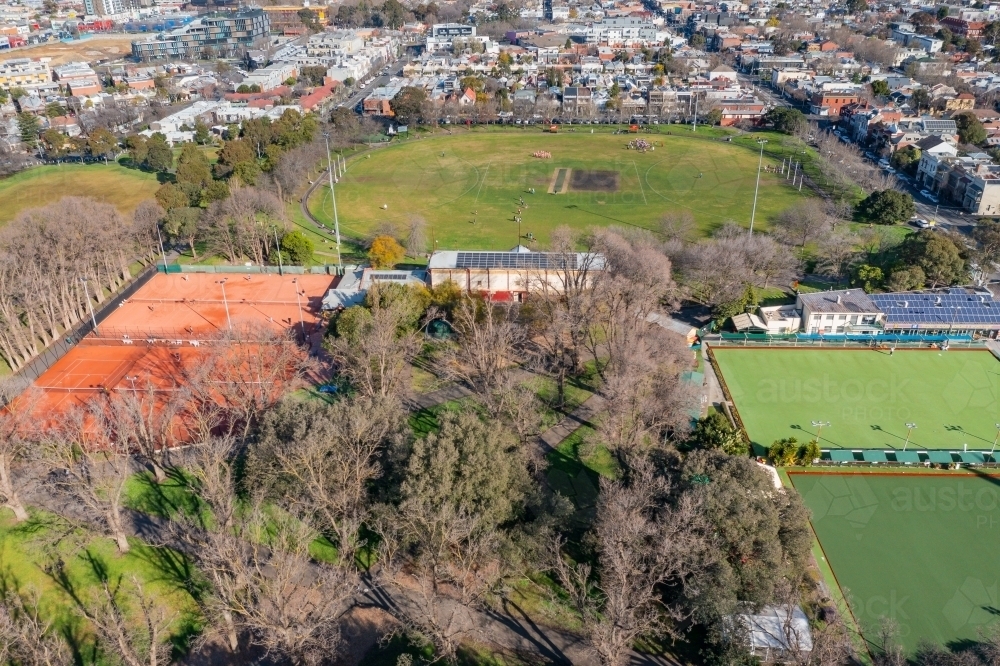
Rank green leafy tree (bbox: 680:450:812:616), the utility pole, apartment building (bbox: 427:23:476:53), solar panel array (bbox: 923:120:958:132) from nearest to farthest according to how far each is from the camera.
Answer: green leafy tree (bbox: 680:450:812:616) < the utility pole < solar panel array (bbox: 923:120:958:132) < apartment building (bbox: 427:23:476:53)

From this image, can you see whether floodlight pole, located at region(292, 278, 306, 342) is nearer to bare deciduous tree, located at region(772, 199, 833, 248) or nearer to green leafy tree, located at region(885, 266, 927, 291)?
bare deciduous tree, located at region(772, 199, 833, 248)

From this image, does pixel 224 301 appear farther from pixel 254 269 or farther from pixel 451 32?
pixel 451 32

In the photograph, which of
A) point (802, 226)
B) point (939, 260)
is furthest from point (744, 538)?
point (802, 226)

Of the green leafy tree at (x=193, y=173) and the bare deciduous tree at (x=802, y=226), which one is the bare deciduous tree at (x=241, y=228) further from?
the bare deciduous tree at (x=802, y=226)

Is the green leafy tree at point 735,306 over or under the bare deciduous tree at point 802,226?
under

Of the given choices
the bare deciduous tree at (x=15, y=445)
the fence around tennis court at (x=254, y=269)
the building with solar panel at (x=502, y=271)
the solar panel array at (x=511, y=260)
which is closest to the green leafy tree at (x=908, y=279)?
the building with solar panel at (x=502, y=271)

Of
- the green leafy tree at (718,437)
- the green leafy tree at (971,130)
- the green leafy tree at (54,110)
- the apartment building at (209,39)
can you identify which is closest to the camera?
the green leafy tree at (718,437)

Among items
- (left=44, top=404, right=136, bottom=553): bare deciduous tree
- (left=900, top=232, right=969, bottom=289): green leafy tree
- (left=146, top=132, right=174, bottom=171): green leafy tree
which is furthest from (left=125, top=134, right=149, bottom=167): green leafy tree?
(left=900, top=232, right=969, bottom=289): green leafy tree
